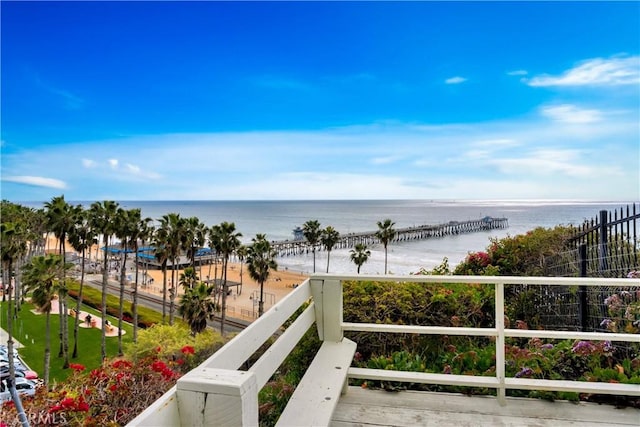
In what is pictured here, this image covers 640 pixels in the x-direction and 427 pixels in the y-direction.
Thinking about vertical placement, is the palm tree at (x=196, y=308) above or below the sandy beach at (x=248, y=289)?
above

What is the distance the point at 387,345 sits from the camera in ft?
12.5

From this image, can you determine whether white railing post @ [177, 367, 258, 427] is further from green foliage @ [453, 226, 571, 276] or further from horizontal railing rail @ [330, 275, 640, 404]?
green foliage @ [453, 226, 571, 276]

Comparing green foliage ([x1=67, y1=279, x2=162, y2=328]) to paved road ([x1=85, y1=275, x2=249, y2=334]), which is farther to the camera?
green foliage ([x1=67, y1=279, x2=162, y2=328])

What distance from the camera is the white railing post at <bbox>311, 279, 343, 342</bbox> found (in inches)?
111

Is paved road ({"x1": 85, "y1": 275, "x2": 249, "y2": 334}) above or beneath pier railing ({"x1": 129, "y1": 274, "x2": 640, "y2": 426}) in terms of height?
beneath

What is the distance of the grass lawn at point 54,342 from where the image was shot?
78.8 feet

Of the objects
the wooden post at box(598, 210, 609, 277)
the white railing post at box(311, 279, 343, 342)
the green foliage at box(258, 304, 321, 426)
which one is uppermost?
the wooden post at box(598, 210, 609, 277)

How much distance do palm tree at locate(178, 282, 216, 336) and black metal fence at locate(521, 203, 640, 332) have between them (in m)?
19.9

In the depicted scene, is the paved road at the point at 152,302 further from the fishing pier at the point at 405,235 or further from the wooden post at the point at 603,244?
the wooden post at the point at 603,244

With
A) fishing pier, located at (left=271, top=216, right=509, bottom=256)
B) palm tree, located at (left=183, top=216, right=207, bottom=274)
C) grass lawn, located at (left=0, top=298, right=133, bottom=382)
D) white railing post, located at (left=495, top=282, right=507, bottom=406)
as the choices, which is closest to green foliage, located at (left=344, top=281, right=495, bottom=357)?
white railing post, located at (left=495, top=282, right=507, bottom=406)

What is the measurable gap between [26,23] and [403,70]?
20572 millimetres

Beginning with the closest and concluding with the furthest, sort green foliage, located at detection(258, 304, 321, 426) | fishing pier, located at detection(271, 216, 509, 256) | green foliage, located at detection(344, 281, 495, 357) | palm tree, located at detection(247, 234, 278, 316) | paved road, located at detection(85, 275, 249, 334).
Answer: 1. green foliage, located at detection(258, 304, 321, 426)
2. green foliage, located at detection(344, 281, 495, 357)
3. palm tree, located at detection(247, 234, 278, 316)
4. paved road, located at detection(85, 275, 249, 334)
5. fishing pier, located at detection(271, 216, 509, 256)

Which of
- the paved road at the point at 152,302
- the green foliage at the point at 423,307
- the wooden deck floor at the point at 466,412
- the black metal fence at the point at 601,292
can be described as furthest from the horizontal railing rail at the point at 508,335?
the paved road at the point at 152,302

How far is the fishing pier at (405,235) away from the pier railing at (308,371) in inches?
1990
